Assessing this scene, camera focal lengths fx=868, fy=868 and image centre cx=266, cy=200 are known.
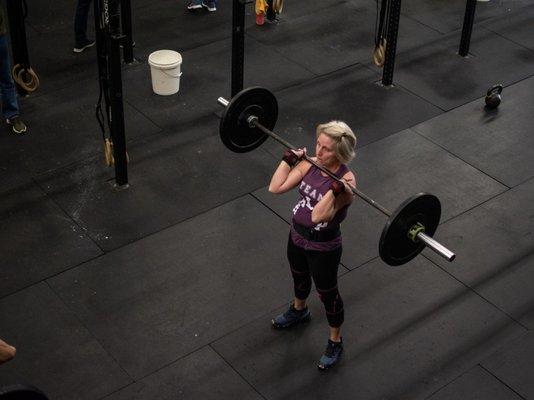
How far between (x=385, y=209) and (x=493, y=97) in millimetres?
3362

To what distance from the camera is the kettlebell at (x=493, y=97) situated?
7652mm

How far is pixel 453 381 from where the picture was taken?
506 cm

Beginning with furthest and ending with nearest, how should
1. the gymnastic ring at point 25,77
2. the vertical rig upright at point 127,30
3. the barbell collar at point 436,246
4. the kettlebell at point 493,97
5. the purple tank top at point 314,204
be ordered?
the vertical rig upright at point 127,30, the kettlebell at point 493,97, the gymnastic ring at point 25,77, the purple tank top at point 314,204, the barbell collar at point 436,246

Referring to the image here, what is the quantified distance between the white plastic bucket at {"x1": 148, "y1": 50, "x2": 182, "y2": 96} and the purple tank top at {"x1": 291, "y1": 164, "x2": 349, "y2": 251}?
10.3ft

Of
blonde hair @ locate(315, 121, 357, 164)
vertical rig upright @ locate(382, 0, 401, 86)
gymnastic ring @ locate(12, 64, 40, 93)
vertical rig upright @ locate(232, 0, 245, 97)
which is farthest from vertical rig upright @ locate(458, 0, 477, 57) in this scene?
blonde hair @ locate(315, 121, 357, 164)

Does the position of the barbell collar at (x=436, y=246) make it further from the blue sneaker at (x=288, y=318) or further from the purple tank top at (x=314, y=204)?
the blue sneaker at (x=288, y=318)

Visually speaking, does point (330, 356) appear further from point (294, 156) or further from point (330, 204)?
point (294, 156)

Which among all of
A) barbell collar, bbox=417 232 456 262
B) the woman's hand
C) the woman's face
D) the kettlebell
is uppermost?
the woman's face

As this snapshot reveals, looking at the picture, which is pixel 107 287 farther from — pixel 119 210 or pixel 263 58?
pixel 263 58

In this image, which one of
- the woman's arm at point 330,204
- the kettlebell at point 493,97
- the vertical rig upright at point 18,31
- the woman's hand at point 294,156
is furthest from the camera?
the kettlebell at point 493,97

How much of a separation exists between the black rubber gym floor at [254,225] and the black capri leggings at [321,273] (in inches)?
15.0

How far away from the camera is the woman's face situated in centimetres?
454

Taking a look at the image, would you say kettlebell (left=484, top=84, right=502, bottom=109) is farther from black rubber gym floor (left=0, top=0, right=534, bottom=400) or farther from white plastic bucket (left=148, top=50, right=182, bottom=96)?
white plastic bucket (left=148, top=50, right=182, bottom=96)

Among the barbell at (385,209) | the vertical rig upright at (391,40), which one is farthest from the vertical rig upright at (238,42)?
the barbell at (385,209)
